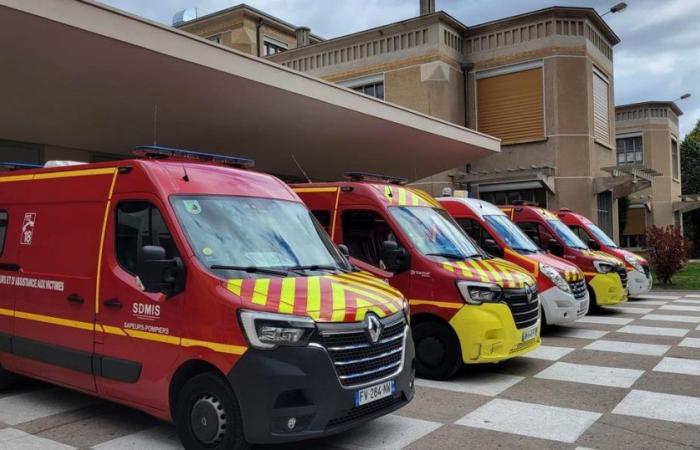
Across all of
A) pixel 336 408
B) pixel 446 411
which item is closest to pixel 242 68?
pixel 446 411

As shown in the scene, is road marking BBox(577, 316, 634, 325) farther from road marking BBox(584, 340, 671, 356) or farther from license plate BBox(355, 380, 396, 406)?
license plate BBox(355, 380, 396, 406)

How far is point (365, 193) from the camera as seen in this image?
8141 millimetres

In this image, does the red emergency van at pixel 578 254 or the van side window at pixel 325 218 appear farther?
the red emergency van at pixel 578 254

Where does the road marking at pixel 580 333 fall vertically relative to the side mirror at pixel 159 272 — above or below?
below

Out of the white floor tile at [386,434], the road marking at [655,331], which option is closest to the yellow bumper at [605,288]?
the road marking at [655,331]

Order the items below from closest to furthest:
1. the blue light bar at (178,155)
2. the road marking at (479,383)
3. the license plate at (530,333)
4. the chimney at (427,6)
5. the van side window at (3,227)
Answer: the blue light bar at (178,155) < the van side window at (3,227) < the road marking at (479,383) < the license plate at (530,333) < the chimney at (427,6)

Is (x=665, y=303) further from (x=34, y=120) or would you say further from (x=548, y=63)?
(x=34, y=120)

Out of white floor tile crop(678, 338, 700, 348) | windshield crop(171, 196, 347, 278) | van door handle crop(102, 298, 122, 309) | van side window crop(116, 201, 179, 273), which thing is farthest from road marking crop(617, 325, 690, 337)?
van door handle crop(102, 298, 122, 309)

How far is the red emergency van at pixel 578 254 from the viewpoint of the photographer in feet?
41.1

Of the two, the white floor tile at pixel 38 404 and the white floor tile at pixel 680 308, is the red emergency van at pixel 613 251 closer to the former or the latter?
the white floor tile at pixel 680 308

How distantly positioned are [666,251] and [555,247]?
321 inches

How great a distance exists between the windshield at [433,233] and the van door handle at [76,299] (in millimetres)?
3769

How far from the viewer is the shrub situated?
1900 cm

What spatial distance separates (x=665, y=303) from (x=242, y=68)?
36.3 ft
